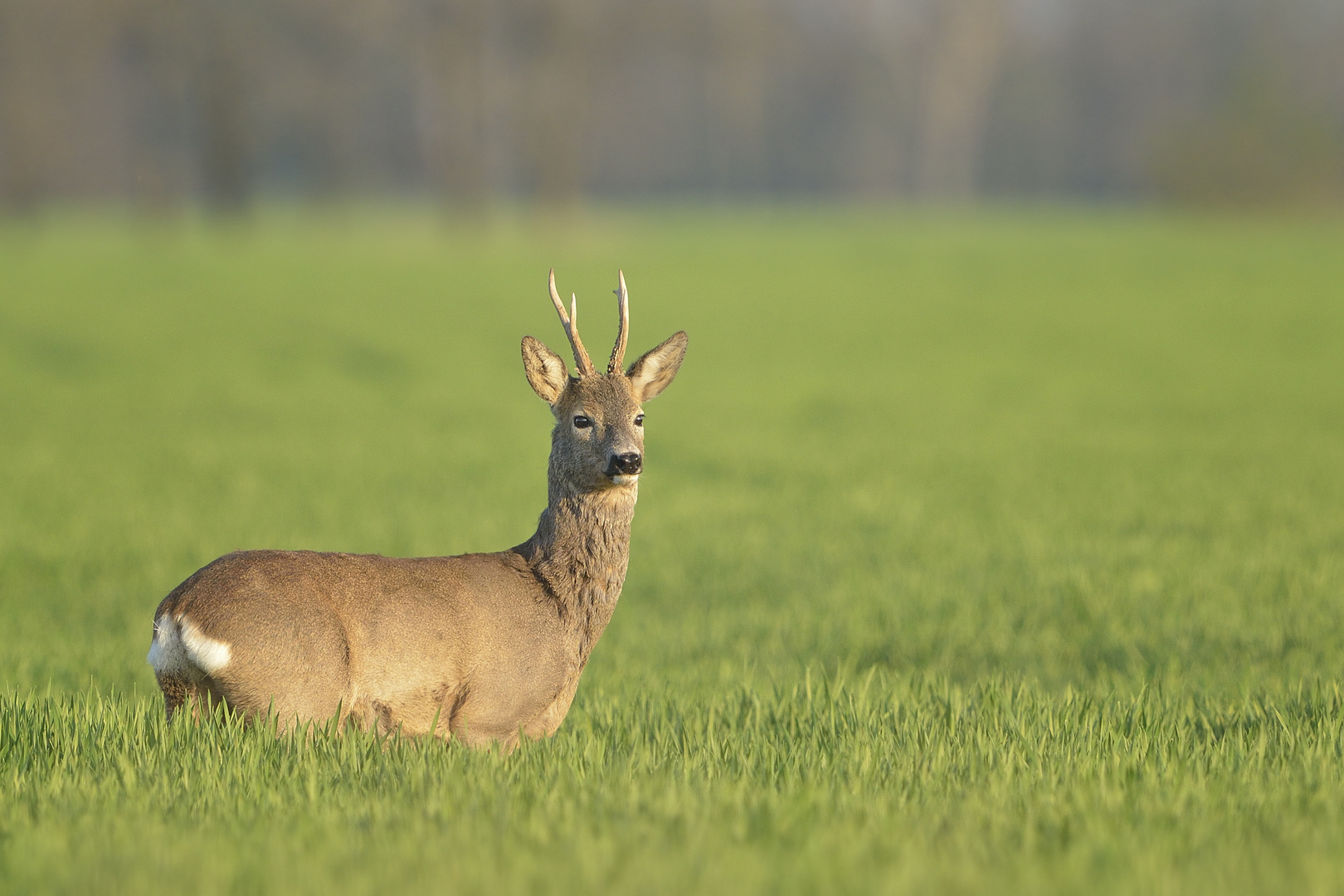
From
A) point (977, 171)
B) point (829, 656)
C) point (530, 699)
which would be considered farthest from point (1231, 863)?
point (977, 171)

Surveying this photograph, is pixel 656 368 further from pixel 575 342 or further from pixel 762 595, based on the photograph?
pixel 762 595

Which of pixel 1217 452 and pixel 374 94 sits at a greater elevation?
pixel 374 94

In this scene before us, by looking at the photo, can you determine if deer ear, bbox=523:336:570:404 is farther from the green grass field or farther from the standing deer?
the green grass field

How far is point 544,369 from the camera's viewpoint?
5516 mm

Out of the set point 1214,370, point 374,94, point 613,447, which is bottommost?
point 1214,370

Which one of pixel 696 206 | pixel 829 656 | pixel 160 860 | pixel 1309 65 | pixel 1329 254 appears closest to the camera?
pixel 160 860

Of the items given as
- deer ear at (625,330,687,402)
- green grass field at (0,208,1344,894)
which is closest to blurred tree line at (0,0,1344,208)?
green grass field at (0,208,1344,894)

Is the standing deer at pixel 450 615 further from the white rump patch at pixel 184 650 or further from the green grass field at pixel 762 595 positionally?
the green grass field at pixel 762 595

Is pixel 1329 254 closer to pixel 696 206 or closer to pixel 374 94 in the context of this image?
pixel 696 206

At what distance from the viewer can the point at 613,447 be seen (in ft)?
17.5

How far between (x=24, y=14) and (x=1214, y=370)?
178ft

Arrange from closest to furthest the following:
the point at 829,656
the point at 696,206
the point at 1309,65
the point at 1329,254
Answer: the point at 829,656, the point at 1329,254, the point at 696,206, the point at 1309,65

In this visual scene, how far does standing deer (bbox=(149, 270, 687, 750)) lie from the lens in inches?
183

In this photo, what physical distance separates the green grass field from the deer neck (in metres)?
0.55
